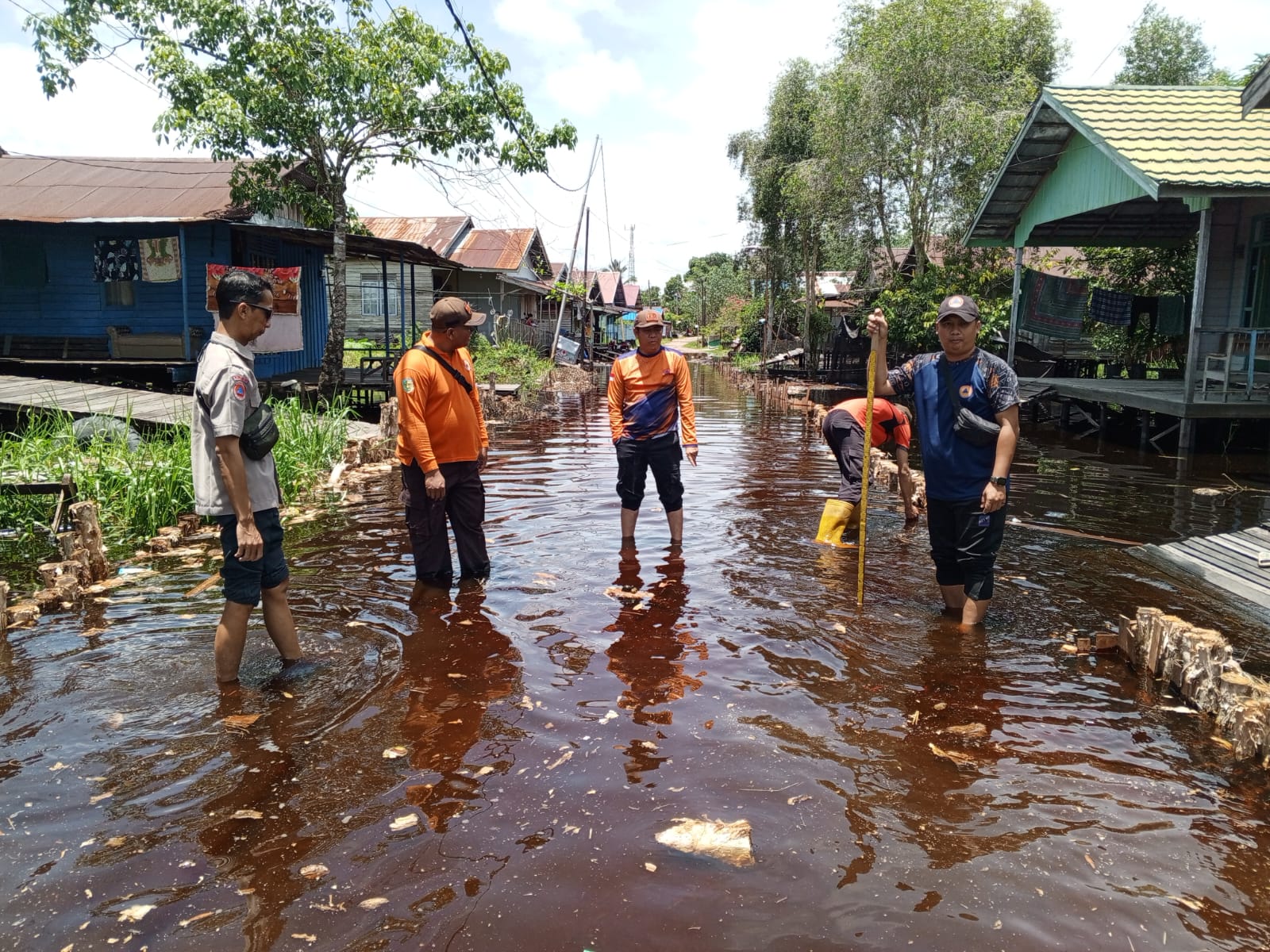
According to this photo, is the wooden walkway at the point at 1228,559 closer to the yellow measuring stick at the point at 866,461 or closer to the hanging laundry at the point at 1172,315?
the yellow measuring stick at the point at 866,461

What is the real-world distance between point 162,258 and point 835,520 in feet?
48.3

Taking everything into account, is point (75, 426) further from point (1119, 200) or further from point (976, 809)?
point (1119, 200)

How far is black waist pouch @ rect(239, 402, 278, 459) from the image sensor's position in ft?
12.7

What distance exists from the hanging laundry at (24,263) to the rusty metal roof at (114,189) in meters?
0.83

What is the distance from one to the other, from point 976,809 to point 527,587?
3393mm

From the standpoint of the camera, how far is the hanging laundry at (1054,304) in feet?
64.6

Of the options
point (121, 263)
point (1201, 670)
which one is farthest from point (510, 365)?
point (1201, 670)

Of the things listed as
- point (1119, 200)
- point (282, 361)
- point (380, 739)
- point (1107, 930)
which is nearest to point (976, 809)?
point (1107, 930)

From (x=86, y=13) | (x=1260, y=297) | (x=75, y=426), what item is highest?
(x=86, y=13)

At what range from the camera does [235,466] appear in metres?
3.74

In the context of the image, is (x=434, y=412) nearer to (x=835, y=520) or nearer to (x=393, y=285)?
(x=835, y=520)

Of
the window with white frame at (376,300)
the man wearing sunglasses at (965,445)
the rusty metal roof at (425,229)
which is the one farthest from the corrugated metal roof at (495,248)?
the man wearing sunglasses at (965,445)

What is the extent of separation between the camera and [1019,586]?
5.97 meters

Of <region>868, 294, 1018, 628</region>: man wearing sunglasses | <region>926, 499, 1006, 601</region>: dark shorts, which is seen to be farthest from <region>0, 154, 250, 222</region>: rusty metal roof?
<region>926, 499, 1006, 601</region>: dark shorts
